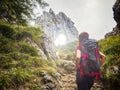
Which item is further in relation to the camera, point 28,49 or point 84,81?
point 28,49

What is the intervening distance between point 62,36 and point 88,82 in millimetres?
75449

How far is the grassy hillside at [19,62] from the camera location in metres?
6.84

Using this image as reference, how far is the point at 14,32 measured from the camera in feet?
38.3

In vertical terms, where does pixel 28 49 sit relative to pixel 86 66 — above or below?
above

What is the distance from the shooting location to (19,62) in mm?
8492

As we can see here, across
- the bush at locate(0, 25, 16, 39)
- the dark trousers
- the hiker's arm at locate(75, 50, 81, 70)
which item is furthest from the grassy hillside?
the hiker's arm at locate(75, 50, 81, 70)

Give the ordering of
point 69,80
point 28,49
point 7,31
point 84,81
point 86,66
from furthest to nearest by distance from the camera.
Answer: point 7,31
point 28,49
point 69,80
point 84,81
point 86,66

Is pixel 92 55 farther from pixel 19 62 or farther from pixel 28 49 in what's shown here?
pixel 28 49

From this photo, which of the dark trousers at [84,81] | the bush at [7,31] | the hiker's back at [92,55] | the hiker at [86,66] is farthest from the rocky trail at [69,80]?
the bush at [7,31]

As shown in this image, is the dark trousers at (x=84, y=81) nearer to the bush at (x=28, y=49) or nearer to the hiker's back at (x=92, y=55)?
the hiker's back at (x=92, y=55)

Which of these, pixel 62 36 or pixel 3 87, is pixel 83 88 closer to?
pixel 3 87

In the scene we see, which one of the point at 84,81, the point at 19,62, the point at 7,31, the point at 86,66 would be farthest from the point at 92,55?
the point at 7,31

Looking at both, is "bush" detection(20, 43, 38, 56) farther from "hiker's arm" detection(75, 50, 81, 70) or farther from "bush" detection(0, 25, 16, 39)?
"hiker's arm" detection(75, 50, 81, 70)

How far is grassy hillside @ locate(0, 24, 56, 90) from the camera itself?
684 cm
